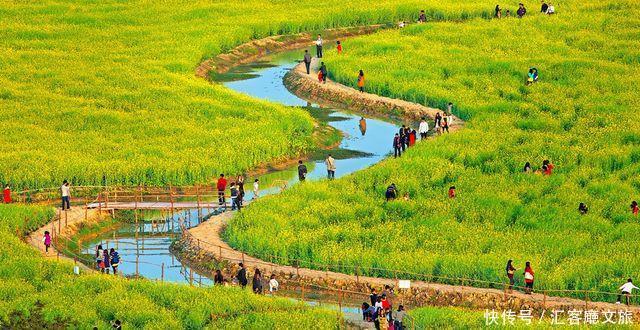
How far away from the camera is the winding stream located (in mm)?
47469

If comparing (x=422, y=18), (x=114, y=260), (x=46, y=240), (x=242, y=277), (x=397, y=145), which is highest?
(x=422, y=18)

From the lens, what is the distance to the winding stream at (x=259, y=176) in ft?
156

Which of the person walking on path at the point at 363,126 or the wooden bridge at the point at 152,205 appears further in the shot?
the person walking on path at the point at 363,126

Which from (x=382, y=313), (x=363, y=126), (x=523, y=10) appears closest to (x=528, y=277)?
(x=382, y=313)

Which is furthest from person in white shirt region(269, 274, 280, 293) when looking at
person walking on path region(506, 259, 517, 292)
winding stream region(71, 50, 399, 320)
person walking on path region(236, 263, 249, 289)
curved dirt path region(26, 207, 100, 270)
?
person walking on path region(506, 259, 517, 292)

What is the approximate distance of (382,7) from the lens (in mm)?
89125

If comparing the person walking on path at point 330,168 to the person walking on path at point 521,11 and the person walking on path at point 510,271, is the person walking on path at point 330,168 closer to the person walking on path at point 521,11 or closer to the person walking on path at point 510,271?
the person walking on path at point 510,271

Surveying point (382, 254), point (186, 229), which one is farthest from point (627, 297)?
point (186, 229)

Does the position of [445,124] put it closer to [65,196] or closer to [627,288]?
[65,196]

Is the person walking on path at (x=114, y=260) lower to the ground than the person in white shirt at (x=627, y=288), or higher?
lower

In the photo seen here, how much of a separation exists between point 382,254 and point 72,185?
13.4 meters

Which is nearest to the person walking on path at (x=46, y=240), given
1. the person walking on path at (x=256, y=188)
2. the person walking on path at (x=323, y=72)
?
the person walking on path at (x=256, y=188)

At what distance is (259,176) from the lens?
186 ft

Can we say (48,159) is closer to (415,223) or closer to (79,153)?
(79,153)
